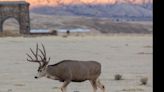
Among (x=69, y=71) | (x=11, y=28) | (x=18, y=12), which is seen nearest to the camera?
(x=69, y=71)

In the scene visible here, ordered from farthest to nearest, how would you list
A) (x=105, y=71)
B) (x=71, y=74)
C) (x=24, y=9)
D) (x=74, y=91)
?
(x=24, y=9) → (x=105, y=71) → (x=74, y=91) → (x=71, y=74)

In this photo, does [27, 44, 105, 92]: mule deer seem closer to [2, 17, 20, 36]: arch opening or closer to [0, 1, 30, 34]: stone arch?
[2, 17, 20, 36]: arch opening

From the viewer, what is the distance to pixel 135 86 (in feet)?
56.0

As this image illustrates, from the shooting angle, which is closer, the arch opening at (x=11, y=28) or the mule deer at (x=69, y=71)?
the mule deer at (x=69, y=71)

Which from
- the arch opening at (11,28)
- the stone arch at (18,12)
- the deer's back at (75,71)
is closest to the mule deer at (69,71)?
the deer's back at (75,71)

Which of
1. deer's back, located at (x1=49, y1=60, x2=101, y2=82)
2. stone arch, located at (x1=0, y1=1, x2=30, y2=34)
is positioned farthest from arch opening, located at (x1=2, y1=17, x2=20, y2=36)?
deer's back, located at (x1=49, y1=60, x2=101, y2=82)

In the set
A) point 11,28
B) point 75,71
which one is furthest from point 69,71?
point 11,28

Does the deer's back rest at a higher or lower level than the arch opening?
higher

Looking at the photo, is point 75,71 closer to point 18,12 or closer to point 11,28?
point 18,12

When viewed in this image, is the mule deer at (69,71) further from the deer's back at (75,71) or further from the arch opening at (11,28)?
the arch opening at (11,28)

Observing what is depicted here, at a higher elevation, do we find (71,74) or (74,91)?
(71,74)
